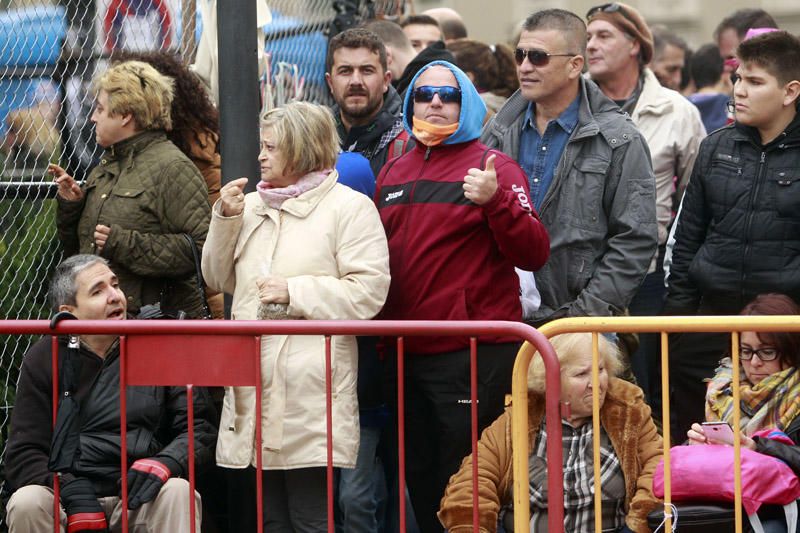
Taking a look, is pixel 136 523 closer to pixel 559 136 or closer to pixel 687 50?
pixel 559 136

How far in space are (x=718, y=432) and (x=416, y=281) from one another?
1.29 meters

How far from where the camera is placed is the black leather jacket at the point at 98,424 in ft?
17.4

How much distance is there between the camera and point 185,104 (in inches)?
261

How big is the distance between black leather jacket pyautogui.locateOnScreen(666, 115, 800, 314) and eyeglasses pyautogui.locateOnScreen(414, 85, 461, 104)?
1216 mm

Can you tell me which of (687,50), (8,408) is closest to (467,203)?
(8,408)

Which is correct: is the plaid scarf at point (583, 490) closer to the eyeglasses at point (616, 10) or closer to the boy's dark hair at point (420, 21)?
the eyeglasses at point (616, 10)

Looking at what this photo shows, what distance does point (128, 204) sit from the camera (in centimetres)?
607

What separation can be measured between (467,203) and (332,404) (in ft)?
3.08

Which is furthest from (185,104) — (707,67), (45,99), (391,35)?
(707,67)

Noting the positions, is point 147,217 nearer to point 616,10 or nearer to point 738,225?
point 738,225

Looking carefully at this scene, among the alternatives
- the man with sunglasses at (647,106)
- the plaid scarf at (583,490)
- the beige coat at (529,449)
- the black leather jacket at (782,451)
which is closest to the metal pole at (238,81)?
the beige coat at (529,449)

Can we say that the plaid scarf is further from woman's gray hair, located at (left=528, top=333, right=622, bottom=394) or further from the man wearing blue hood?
the man wearing blue hood

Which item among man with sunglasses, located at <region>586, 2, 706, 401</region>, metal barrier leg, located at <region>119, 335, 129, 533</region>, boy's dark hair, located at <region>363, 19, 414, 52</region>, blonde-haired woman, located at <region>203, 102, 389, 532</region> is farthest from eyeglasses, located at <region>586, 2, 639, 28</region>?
metal barrier leg, located at <region>119, 335, 129, 533</region>

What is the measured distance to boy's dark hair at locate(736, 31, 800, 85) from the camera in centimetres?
595
